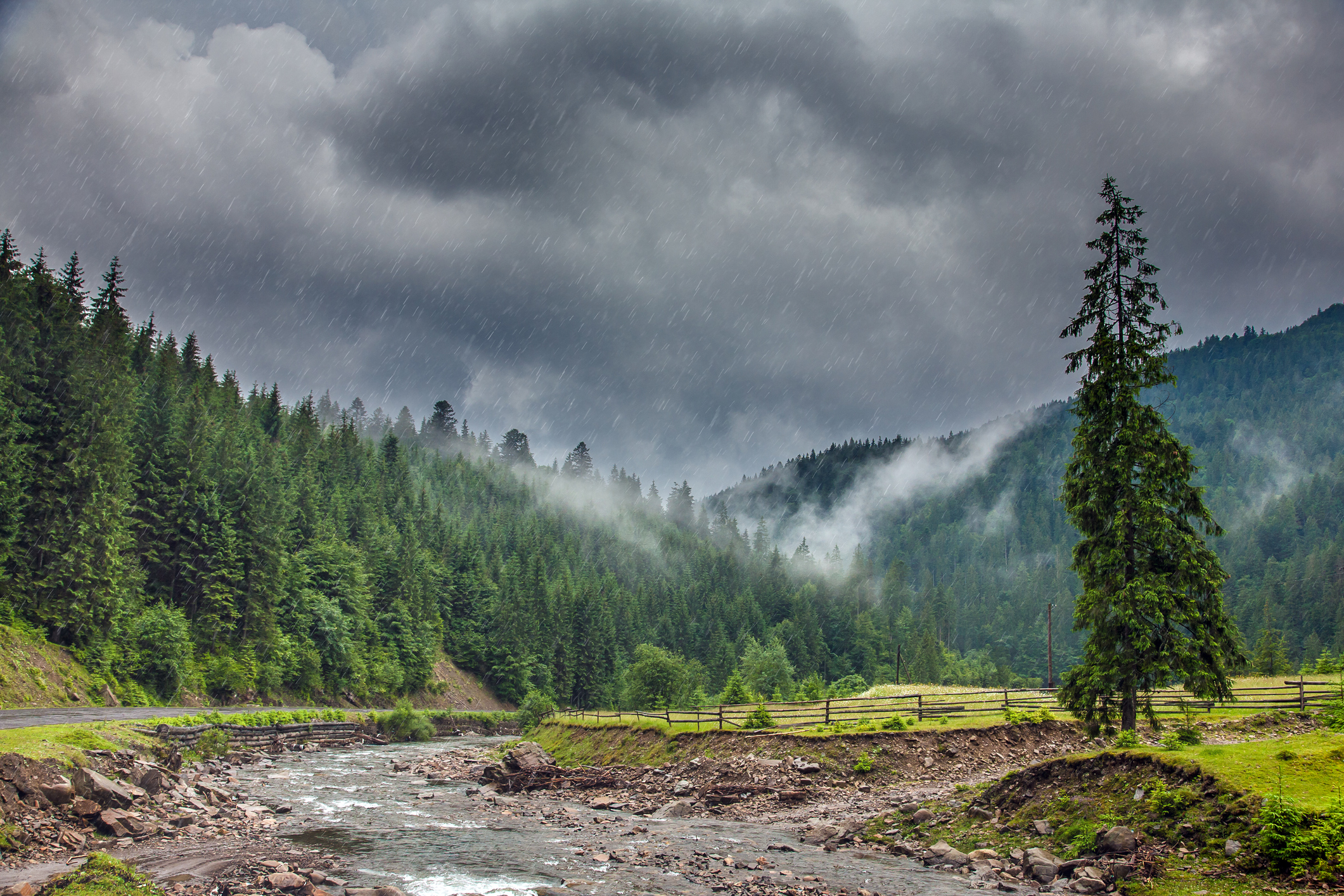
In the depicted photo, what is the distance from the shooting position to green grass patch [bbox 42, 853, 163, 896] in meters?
13.9

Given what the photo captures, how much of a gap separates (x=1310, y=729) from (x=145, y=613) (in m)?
78.4

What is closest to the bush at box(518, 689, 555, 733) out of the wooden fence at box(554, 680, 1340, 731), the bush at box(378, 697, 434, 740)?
the bush at box(378, 697, 434, 740)

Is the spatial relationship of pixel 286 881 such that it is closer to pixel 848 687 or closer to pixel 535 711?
pixel 535 711

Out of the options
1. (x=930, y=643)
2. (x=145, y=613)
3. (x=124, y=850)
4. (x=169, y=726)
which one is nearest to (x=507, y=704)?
(x=145, y=613)

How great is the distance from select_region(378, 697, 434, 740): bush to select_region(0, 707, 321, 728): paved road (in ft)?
68.1

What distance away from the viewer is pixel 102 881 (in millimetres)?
14570

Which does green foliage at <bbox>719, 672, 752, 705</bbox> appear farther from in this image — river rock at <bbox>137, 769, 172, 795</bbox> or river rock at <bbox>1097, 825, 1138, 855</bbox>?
river rock at <bbox>1097, 825, 1138, 855</bbox>

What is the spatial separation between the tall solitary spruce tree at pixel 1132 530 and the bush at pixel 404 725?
6477cm

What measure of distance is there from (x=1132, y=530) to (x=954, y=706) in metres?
19.3

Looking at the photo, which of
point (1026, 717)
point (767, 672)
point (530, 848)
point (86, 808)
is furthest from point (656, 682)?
point (86, 808)

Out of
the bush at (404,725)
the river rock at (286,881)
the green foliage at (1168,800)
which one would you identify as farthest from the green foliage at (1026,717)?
the bush at (404,725)

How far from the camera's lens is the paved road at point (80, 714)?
32.0 metres

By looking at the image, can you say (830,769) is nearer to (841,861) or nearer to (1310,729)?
(841,861)

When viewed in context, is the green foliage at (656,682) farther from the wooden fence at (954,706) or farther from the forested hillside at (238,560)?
the wooden fence at (954,706)
